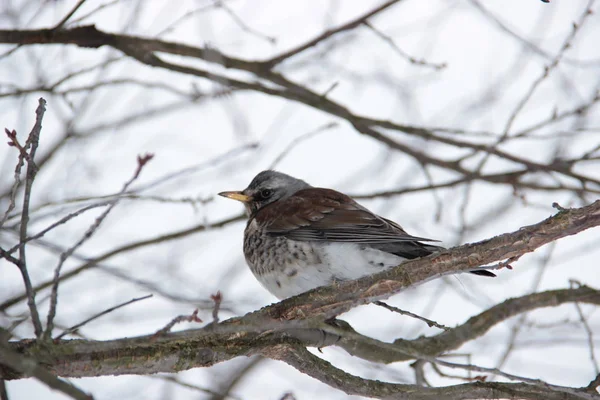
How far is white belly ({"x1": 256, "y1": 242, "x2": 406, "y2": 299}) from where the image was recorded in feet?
16.0

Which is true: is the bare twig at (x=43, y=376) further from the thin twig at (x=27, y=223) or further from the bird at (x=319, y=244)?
the bird at (x=319, y=244)

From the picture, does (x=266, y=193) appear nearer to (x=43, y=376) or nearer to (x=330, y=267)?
(x=330, y=267)

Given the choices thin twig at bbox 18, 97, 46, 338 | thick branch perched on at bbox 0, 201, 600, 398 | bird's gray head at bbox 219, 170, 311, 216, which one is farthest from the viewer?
bird's gray head at bbox 219, 170, 311, 216

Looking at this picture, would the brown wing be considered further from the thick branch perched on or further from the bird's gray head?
the thick branch perched on

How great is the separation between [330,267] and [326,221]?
0.47 meters

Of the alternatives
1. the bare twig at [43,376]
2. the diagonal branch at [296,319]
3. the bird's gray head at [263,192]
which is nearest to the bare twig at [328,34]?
the bird's gray head at [263,192]

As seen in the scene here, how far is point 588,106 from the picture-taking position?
557 cm

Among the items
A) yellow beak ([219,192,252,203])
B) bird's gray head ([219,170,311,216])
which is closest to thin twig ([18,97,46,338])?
yellow beak ([219,192,252,203])

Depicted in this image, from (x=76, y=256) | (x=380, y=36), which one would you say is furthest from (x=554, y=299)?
(x=76, y=256)

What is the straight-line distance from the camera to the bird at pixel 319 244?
4848mm

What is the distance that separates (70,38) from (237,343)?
129 inches

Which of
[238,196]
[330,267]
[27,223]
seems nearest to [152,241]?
[238,196]

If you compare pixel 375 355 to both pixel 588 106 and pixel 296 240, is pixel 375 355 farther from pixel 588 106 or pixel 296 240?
pixel 588 106

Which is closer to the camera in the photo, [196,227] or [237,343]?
[237,343]
